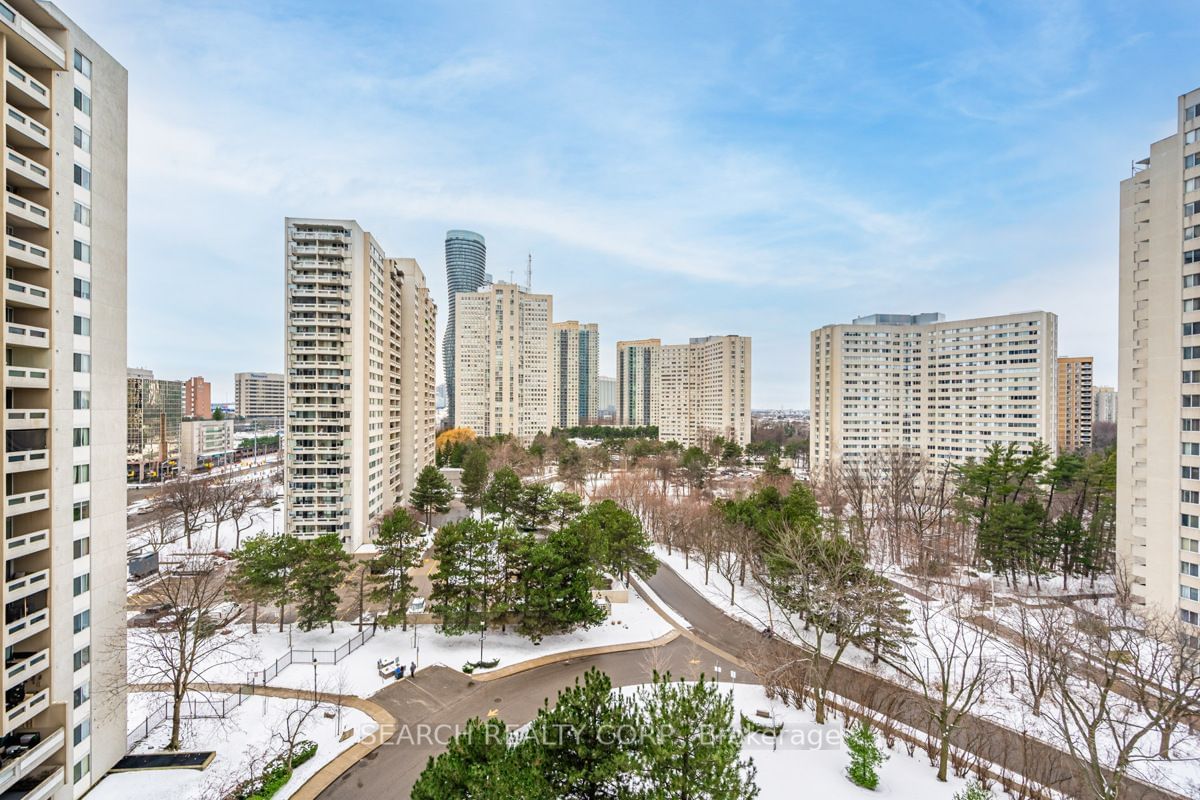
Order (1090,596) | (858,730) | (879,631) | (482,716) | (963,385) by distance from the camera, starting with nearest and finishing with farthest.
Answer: (858,730)
(482,716)
(879,631)
(1090,596)
(963,385)

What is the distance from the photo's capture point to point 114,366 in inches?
561

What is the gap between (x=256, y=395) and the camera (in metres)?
146

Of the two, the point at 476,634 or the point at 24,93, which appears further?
the point at 476,634

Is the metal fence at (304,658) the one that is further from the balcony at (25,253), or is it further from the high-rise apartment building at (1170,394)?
the high-rise apartment building at (1170,394)

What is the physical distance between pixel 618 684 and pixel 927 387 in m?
60.8

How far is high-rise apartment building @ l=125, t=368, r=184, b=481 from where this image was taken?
6106cm

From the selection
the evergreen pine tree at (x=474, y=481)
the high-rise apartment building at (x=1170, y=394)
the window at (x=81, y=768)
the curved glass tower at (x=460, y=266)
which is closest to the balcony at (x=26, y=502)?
the window at (x=81, y=768)

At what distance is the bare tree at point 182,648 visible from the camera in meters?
15.7

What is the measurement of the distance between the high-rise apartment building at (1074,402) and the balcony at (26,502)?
11214cm

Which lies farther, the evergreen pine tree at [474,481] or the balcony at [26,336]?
the evergreen pine tree at [474,481]

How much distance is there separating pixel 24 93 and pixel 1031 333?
75240 mm

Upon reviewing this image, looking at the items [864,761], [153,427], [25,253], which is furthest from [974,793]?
[153,427]

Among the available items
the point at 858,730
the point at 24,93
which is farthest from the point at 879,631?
the point at 24,93

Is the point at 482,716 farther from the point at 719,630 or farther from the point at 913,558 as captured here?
the point at 913,558
